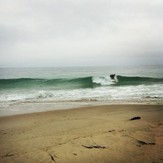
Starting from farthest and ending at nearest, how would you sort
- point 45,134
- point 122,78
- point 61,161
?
point 122,78
point 45,134
point 61,161

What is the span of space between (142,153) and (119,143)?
1.94 feet

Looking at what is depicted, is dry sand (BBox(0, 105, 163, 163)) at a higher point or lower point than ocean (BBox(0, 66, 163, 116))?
higher

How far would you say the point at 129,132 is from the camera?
5.05 m

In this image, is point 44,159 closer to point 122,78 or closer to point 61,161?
point 61,161

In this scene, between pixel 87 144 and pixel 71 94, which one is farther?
pixel 71 94

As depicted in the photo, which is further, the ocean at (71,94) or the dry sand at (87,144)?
the ocean at (71,94)

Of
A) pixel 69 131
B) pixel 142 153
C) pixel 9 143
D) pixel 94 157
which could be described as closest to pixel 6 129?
pixel 9 143

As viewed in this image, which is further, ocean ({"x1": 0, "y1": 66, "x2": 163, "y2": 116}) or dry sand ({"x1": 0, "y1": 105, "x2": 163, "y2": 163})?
ocean ({"x1": 0, "y1": 66, "x2": 163, "y2": 116})

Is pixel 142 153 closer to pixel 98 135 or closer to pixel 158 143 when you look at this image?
pixel 158 143

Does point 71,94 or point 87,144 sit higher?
point 87,144

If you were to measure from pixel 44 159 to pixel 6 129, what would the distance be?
300cm

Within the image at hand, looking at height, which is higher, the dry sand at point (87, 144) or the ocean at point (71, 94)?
the dry sand at point (87, 144)

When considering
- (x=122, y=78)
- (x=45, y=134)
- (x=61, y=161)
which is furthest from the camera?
(x=122, y=78)

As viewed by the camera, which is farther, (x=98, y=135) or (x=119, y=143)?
(x=98, y=135)
